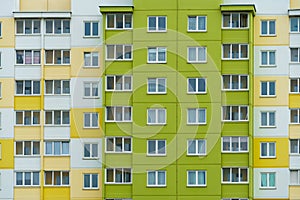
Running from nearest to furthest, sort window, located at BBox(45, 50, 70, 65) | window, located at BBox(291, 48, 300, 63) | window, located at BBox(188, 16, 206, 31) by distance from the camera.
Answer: window, located at BBox(188, 16, 206, 31) < window, located at BBox(291, 48, 300, 63) < window, located at BBox(45, 50, 70, 65)

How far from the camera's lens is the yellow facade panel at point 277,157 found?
59.4 meters

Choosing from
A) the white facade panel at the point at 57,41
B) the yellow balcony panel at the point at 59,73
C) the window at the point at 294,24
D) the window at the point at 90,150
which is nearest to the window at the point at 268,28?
the window at the point at 294,24

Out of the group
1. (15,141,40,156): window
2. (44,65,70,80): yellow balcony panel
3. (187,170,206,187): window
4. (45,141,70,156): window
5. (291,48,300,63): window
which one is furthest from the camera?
(44,65,70,80): yellow balcony panel

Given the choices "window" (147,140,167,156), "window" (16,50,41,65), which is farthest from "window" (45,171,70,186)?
"window" (16,50,41,65)

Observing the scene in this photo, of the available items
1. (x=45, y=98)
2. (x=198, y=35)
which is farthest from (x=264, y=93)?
(x=45, y=98)

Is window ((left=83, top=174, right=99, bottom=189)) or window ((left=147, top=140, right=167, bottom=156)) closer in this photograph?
window ((left=147, top=140, right=167, bottom=156))

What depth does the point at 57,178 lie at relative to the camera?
198ft

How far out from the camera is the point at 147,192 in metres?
58.8

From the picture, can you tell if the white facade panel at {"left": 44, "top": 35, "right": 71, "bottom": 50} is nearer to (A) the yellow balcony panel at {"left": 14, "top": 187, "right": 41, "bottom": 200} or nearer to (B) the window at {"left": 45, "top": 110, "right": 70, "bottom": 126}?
(B) the window at {"left": 45, "top": 110, "right": 70, "bottom": 126}

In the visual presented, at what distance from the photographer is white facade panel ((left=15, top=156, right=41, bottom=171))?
6041cm

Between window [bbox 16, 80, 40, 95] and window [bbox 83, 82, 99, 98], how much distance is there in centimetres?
283

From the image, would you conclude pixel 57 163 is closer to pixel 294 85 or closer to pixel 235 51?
pixel 235 51

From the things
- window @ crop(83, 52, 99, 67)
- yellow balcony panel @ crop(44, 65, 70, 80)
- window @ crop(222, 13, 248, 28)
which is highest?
window @ crop(222, 13, 248, 28)

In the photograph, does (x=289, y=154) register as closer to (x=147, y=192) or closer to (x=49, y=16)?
(x=147, y=192)
